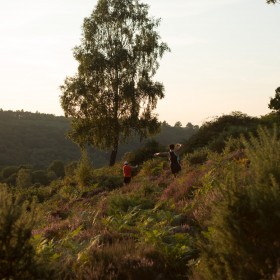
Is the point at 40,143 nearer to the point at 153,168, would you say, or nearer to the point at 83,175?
the point at 83,175

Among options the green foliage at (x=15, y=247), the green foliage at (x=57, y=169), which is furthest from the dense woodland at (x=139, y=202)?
the green foliage at (x=57, y=169)

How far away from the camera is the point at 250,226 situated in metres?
4.93

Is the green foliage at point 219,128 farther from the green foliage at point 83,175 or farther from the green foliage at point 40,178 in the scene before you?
the green foliage at point 40,178

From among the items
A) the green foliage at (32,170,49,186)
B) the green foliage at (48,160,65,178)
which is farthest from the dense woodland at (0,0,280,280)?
the green foliage at (48,160,65,178)

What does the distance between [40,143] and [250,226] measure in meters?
142

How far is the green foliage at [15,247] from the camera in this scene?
4527mm

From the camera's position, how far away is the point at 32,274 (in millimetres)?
4582

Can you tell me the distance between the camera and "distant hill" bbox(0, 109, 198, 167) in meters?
122

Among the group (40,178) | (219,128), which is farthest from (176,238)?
(40,178)

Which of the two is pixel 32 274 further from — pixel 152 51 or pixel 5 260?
pixel 152 51

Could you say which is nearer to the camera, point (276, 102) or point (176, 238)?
point (176, 238)

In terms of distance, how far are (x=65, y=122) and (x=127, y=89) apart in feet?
523

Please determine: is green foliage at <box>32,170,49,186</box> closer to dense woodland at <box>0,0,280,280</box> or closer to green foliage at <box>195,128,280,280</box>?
dense woodland at <box>0,0,280,280</box>

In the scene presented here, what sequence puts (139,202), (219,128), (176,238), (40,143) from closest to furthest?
(176,238)
(139,202)
(219,128)
(40,143)
